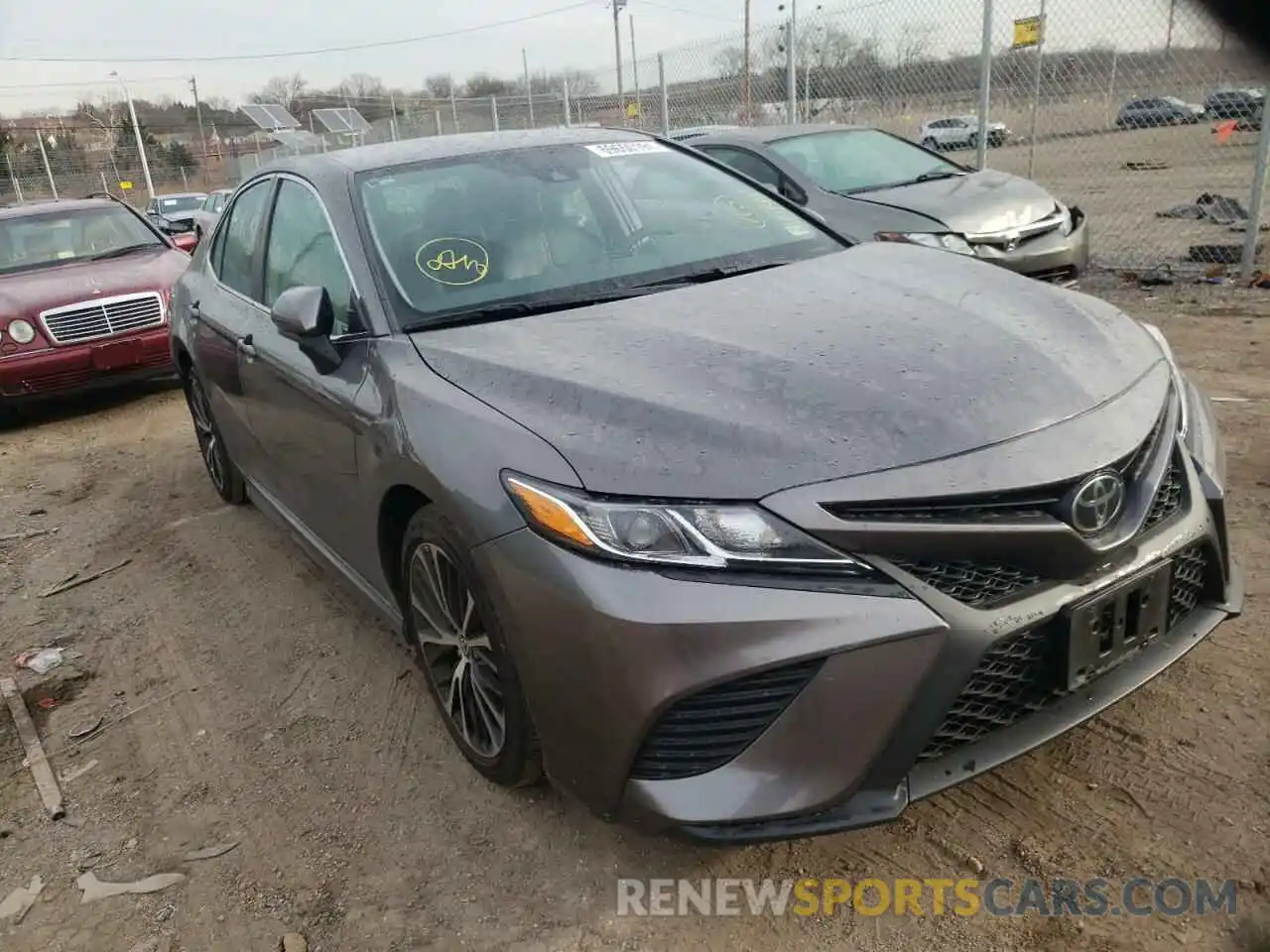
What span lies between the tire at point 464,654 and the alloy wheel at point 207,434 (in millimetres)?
2469

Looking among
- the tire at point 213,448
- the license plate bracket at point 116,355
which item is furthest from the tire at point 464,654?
the license plate bracket at point 116,355

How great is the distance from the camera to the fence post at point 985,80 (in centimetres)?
874

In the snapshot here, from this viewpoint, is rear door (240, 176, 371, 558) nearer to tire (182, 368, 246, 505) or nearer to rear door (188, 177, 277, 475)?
rear door (188, 177, 277, 475)

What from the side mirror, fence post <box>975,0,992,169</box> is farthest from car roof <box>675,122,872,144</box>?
the side mirror

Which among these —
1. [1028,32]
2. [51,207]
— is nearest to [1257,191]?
[1028,32]

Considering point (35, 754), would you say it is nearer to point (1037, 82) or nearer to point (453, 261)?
point (453, 261)

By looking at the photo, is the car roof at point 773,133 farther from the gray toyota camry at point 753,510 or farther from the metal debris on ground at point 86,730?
the metal debris on ground at point 86,730

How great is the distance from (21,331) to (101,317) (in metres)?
0.50

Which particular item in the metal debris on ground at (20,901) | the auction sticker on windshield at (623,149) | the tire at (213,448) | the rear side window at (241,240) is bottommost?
the metal debris on ground at (20,901)

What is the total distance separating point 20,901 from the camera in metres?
2.37

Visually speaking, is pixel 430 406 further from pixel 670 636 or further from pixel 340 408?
pixel 670 636

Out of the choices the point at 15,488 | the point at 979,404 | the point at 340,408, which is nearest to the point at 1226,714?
the point at 979,404

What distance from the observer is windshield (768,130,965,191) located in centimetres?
748

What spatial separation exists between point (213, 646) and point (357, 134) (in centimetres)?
2235
